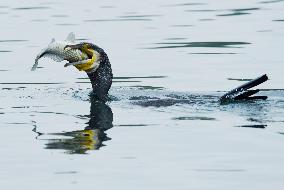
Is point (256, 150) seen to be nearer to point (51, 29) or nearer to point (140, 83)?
point (140, 83)

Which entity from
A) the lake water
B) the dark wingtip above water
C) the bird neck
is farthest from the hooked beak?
the dark wingtip above water

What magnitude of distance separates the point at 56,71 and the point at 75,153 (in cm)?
706

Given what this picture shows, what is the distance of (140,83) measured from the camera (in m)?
15.2

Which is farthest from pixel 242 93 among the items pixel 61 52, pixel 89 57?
pixel 61 52

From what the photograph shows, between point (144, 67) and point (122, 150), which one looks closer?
point (122, 150)

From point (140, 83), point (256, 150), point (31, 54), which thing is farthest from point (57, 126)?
point (31, 54)

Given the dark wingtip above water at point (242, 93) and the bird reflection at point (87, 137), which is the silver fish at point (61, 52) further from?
the dark wingtip above water at point (242, 93)

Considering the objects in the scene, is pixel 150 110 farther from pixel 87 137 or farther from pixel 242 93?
pixel 87 137

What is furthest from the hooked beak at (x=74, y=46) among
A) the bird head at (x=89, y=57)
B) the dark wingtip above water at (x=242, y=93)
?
the dark wingtip above water at (x=242, y=93)

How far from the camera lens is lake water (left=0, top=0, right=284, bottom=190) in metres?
9.16

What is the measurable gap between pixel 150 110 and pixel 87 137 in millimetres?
1708

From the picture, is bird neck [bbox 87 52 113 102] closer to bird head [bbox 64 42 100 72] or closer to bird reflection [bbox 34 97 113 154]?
bird head [bbox 64 42 100 72]

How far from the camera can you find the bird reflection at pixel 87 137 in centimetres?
1034

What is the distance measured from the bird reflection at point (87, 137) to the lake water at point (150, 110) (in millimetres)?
10
